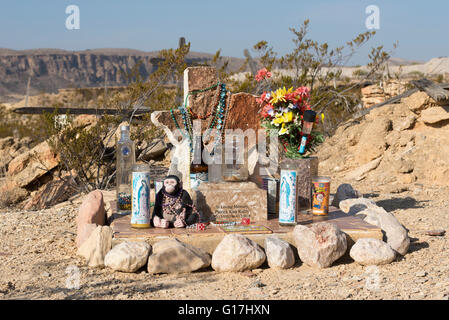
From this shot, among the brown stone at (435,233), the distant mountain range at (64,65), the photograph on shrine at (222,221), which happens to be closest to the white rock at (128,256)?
the photograph on shrine at (222,221)

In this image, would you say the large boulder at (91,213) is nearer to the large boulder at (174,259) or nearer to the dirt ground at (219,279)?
the dirt ground at (219,279)

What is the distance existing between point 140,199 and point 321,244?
69.2 inches

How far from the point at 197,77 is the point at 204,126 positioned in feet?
1.87

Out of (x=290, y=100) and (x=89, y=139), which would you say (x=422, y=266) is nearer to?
(x=290, y=100)

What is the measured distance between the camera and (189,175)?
537 cm

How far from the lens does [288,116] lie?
5.54 m


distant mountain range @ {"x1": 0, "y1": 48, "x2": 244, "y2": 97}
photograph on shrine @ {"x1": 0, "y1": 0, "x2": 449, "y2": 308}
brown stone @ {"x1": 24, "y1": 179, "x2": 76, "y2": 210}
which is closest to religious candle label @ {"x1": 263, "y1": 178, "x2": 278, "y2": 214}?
photograph on shrine @ {"x1": 0, "y1": 0, "x2": 449, "y2": 308}

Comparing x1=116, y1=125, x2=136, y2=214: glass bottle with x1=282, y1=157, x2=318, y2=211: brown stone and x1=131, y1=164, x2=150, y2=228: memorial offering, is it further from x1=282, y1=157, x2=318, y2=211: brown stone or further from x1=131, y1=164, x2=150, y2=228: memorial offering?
x1=282, y1=157, x2=318, y2=211: brown stone

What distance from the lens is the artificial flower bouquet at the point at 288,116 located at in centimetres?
555

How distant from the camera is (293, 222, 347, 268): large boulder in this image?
4.34 metres

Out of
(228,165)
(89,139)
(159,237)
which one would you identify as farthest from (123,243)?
(89,139)

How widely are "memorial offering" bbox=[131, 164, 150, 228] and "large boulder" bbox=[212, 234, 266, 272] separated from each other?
836 mm

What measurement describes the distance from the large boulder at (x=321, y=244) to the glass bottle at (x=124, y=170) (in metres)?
2.08

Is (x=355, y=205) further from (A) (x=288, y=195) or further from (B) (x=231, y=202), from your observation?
(B) (x=231, y=202)
